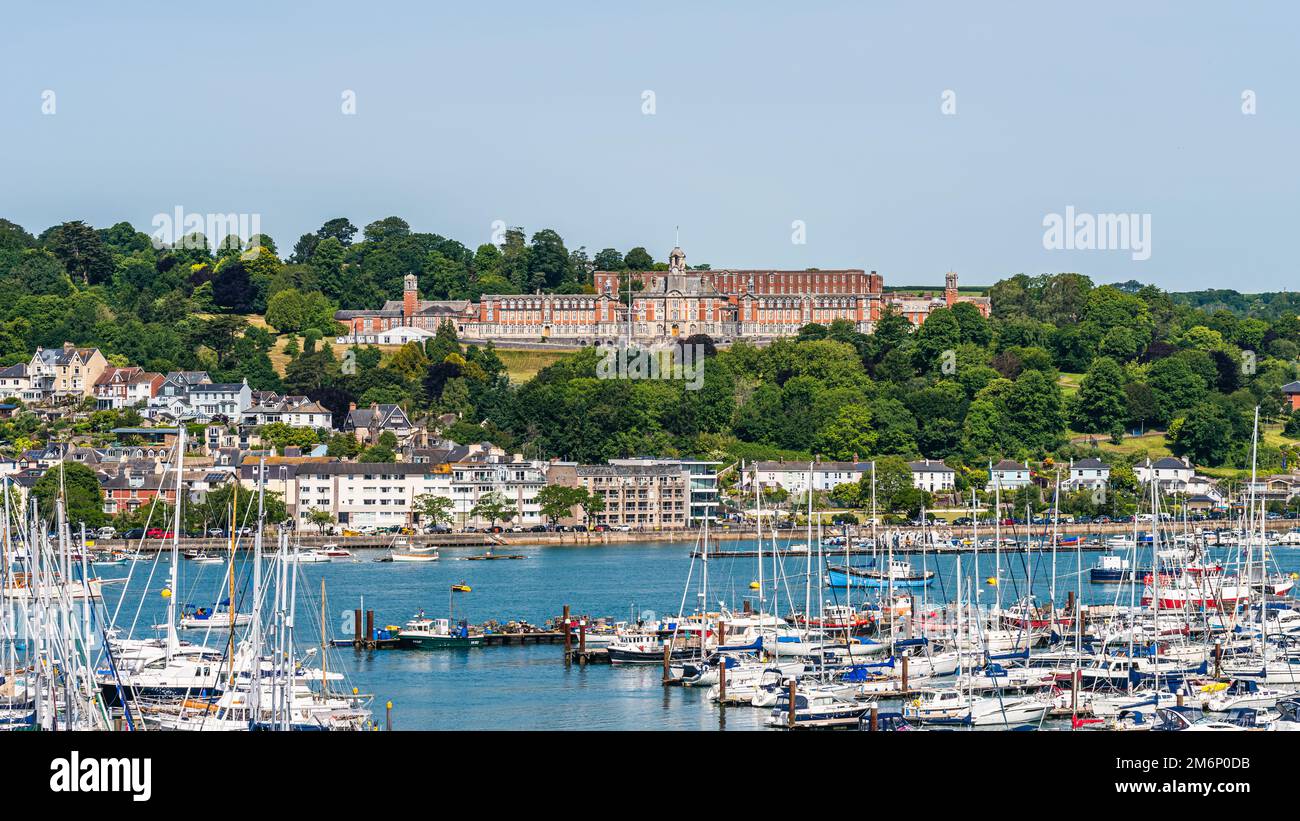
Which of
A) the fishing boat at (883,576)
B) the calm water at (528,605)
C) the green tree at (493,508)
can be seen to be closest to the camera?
the calm water at (528,605)

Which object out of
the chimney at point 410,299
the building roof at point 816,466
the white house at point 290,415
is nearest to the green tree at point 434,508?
the building roof at point 816,466

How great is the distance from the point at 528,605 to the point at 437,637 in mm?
5853

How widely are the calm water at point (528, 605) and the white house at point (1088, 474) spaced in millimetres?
8070

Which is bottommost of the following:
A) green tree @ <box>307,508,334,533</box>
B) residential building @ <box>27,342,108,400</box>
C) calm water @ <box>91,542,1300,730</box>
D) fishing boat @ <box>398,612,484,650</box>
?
calm water @ <box>91,542,1300,730</box>

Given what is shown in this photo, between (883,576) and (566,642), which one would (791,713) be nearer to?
(566,642)

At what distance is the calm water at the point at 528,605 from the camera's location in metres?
19.4

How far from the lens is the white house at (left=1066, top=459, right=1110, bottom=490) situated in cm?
5269

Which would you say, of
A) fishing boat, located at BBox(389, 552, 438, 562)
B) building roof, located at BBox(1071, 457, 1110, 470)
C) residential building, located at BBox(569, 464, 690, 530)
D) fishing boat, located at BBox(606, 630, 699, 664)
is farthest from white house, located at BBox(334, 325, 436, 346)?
fishing boat, located at BBox(606, 630, 699, 664)

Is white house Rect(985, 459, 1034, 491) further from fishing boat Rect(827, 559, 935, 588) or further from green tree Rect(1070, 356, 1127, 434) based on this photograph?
fishing boat Rect(827, 559, 935, 588)

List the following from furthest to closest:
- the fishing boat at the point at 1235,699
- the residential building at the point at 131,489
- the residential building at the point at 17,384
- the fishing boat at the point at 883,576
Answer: the residential building at the point at 17,384
the residential building at the point at 131,489
the fishing boat at the point at 883,576
the fishing boat at the point at 1235,699

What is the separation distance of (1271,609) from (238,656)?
13410 mm

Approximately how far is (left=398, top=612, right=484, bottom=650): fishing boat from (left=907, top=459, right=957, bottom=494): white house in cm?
2788

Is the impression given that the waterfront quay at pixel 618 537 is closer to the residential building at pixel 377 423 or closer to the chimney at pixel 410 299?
the residential building at pixel 377 423
